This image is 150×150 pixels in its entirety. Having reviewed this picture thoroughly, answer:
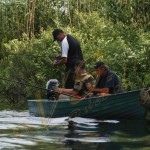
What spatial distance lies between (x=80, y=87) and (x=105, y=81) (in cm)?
60

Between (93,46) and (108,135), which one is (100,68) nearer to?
(108,135)

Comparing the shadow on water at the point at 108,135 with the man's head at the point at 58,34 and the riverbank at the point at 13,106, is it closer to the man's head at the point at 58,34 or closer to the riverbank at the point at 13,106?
the man's head at the point at 58,34

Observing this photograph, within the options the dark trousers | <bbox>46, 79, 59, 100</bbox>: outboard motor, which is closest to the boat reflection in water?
<bbox>46, 79, 59, 100</bbox>: outboard motor

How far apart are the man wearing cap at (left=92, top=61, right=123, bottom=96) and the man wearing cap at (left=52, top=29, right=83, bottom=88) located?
970 mm

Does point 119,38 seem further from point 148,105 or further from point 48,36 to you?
point 148,105

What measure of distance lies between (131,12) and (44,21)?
4.01 m

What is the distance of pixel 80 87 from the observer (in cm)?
1308

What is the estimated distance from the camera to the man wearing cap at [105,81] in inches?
504

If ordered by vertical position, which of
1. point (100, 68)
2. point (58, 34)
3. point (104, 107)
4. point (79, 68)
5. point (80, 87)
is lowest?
point (104, 107)

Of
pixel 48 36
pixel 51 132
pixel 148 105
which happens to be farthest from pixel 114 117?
pixel 48 36

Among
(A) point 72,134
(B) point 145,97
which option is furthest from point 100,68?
(A) point 72,134

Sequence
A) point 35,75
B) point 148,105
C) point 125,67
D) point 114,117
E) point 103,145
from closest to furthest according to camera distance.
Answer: point 103,145 < point 148,105 < point 114,117 < point 125,67 < point 35,75

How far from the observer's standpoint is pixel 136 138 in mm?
10008

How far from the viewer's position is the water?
9.05 metres
